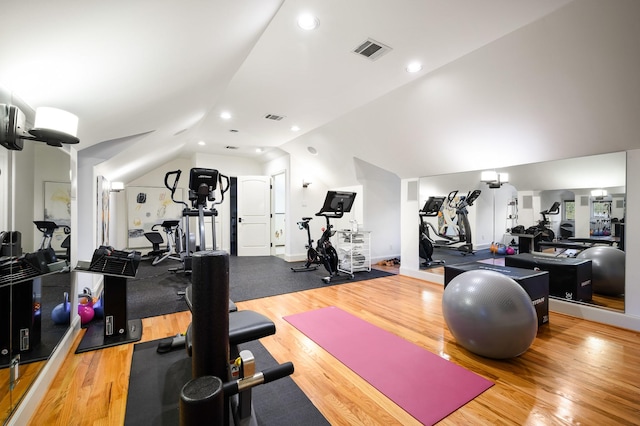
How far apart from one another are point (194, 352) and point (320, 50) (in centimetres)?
263

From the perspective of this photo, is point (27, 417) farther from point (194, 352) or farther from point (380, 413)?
point (380, 413)

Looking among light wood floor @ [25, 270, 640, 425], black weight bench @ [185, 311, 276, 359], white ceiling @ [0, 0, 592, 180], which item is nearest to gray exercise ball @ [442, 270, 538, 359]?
light wood floor @ [25, 270, 640, 425]

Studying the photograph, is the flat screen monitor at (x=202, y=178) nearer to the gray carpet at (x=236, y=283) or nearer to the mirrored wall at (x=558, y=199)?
the gray carpet at (x=236, y=283)

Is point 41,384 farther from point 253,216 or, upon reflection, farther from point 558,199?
point 253,216

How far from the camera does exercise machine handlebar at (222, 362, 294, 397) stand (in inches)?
33.9

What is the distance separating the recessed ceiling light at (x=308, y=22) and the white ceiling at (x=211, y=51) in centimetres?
6

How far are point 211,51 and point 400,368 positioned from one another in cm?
299

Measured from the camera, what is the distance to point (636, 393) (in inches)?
69.7

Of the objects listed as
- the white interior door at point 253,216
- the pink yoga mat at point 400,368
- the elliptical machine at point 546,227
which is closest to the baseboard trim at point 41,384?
the pink yoga mat at point 400,368

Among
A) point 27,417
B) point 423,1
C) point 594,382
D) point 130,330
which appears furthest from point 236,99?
point 594,382

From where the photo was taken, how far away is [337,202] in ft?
16.0

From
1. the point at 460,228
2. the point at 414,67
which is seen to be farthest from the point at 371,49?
the point at 460,228

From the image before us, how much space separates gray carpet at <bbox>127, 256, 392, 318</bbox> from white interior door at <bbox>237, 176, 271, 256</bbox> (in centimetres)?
103

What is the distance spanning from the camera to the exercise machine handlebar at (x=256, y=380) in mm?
860
